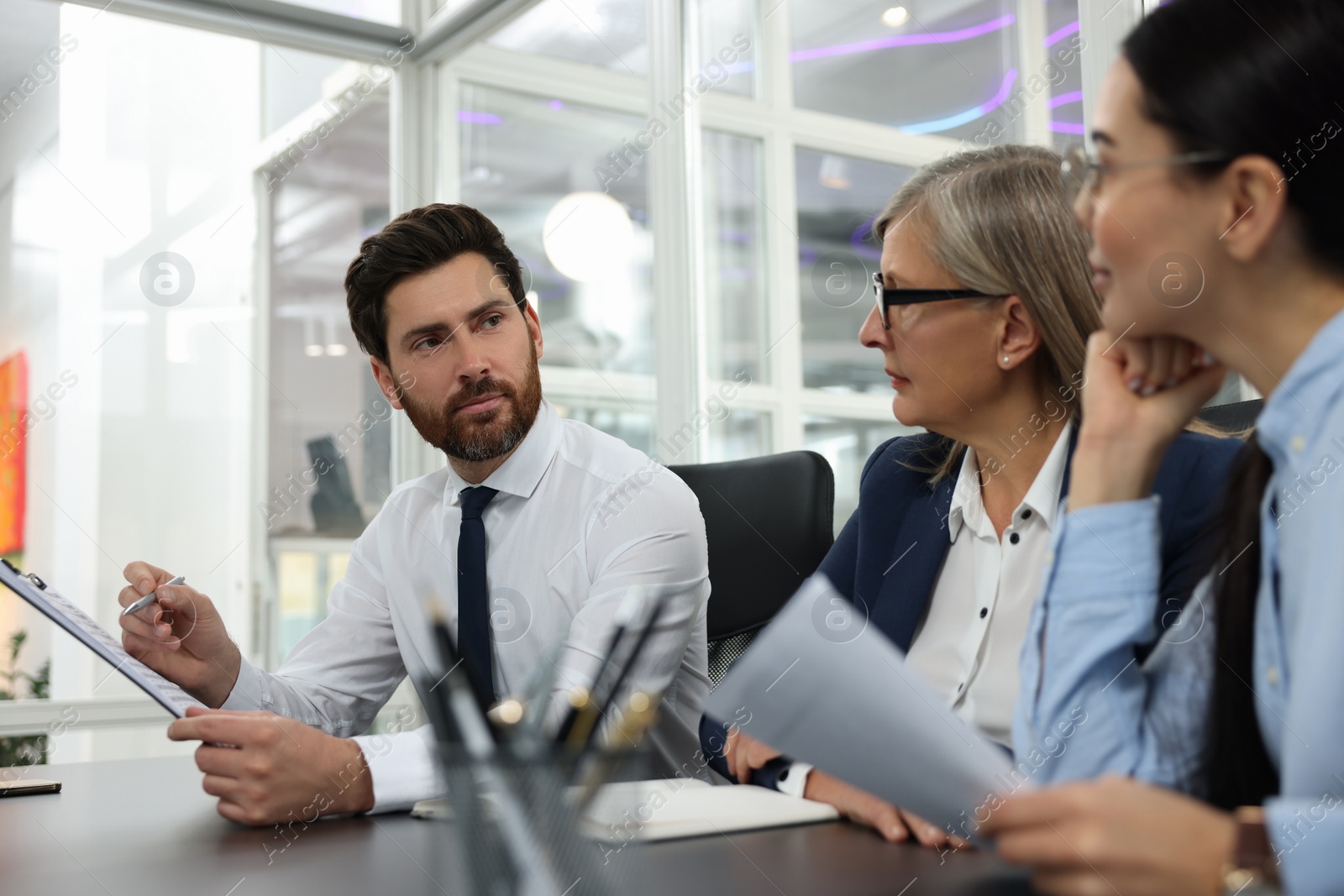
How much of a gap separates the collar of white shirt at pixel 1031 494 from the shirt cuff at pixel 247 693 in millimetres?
1052

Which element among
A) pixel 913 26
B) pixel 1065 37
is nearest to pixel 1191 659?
pixel 1065 37

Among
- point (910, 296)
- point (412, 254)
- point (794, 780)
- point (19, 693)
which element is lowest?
point (19, 693)

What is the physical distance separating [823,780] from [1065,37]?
1.72m

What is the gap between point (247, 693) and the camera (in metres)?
1.70

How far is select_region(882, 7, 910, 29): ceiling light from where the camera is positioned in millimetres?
2771

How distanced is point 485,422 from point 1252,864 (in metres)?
1.45

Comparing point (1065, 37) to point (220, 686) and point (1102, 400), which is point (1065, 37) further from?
point (220, 686)

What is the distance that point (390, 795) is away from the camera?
1.18m

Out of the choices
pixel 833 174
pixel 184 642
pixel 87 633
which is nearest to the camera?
pixel 87 633

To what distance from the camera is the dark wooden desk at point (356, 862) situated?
802 mm

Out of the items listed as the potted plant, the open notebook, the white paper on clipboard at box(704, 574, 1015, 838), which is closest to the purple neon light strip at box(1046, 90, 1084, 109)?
the open notebook

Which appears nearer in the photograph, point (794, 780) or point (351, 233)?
point (794, 780)

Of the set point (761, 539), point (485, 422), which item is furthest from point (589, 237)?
point (761, 539)

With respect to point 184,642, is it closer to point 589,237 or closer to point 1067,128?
point 1067,128
